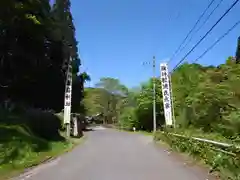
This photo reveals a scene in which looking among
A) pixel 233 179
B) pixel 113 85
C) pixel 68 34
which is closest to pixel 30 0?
pixel 68 34

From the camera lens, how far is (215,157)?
463 inches

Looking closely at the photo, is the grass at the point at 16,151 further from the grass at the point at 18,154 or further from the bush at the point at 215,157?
the bush at the point at 215,157

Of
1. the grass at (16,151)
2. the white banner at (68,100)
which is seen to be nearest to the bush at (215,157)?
the grass at (16,151)

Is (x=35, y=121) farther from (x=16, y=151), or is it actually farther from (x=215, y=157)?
(x=215, y=157)

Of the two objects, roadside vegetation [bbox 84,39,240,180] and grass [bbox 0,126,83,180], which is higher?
roadside vegetation [bbox 84,39,240,180]

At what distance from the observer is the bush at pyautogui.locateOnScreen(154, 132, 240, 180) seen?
9648mm

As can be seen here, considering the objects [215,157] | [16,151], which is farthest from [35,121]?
[215,157]

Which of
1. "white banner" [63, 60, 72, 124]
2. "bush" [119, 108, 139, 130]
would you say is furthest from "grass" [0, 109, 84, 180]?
"bush" [119, 108, 139, 130]

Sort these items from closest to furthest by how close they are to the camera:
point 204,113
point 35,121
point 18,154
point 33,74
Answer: point 18,154, point 204,113, point 35,121, point 33,74

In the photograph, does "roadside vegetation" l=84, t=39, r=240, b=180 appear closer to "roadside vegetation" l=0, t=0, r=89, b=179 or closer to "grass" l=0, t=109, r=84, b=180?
"grass" l=0, t=109, r=84, b=180

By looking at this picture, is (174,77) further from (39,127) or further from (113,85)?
(113,85)

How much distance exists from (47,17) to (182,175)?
77.7 feet

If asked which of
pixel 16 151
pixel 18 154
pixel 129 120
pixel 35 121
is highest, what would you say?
pixel 129 120

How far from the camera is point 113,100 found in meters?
107
